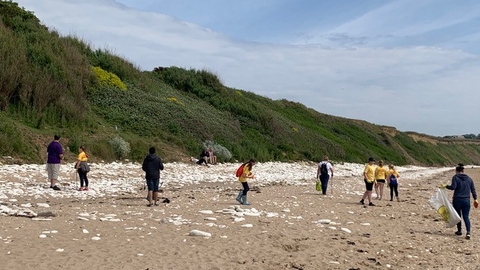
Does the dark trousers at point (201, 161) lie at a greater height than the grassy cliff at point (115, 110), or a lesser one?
lesser

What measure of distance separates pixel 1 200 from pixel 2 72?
14.7 m

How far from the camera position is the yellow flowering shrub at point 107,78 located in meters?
36.6

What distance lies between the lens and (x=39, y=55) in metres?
29.2

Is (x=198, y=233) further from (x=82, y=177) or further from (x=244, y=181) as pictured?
(x=82, y=177)

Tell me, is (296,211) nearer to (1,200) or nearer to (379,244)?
(379,244)

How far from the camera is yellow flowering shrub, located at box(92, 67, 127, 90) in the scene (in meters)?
36.6

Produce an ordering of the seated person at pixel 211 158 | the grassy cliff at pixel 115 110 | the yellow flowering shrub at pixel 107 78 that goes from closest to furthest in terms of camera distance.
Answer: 1. the grassy cliff at pixel 115 110
2. the seated person at pixel 211 158
3. the yellow flowering shrub at pixel 107 78

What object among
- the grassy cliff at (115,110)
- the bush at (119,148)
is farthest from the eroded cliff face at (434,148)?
the bush at (119,148)

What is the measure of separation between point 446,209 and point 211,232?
6076 mm

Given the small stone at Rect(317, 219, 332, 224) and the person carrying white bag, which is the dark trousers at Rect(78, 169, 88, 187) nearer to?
the small stone at Rect(317, 219, 332, 224)

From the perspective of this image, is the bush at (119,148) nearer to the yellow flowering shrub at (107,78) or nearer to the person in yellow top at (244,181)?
the yellow flowering shrub at (107,78)

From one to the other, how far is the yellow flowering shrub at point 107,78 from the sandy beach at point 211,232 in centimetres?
2046

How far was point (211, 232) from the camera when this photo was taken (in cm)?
982

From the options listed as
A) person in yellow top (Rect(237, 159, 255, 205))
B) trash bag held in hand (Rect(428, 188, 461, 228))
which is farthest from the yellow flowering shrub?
trash bag held in hand (Rect(428, 188, 461, 228))
